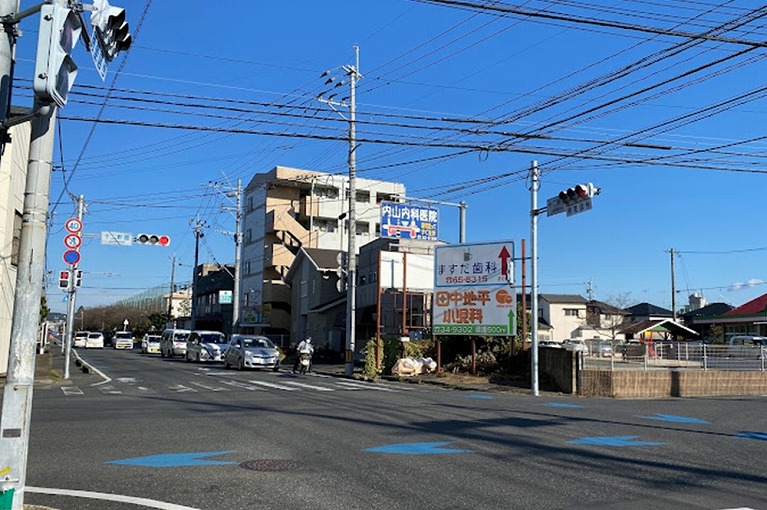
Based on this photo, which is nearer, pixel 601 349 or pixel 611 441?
pixel 611 441

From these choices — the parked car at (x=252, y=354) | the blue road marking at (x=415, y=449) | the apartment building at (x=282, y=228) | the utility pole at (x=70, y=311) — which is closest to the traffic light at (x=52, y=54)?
the blue road marking at (x=415, y=449)

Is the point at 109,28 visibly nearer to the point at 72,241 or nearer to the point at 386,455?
the point at 386,455

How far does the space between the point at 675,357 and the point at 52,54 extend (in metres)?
23.6

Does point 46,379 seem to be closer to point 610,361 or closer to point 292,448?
point 292,448

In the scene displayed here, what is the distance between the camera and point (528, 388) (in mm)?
23656

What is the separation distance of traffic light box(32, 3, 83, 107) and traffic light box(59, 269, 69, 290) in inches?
838

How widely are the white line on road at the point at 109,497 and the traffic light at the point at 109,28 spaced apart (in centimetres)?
473

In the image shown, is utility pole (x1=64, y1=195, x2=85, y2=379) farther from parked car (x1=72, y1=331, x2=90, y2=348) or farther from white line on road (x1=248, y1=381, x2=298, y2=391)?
parked car (x1=72, y1=331, x2=90, y2=348)

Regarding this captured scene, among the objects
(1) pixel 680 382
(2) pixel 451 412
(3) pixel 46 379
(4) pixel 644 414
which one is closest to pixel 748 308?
(1) pixel 680 382

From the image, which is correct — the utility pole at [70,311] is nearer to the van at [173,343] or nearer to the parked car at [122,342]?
the van at [173,343]

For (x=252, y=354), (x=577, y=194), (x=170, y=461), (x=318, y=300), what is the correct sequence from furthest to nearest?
(x=318, y=300) < (x=252, y=354) < (x=577, y=194) < (x=170, y=461)

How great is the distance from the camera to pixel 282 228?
204ft

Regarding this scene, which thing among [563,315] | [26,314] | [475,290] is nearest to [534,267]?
[475,290]

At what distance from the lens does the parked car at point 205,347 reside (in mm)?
39188
